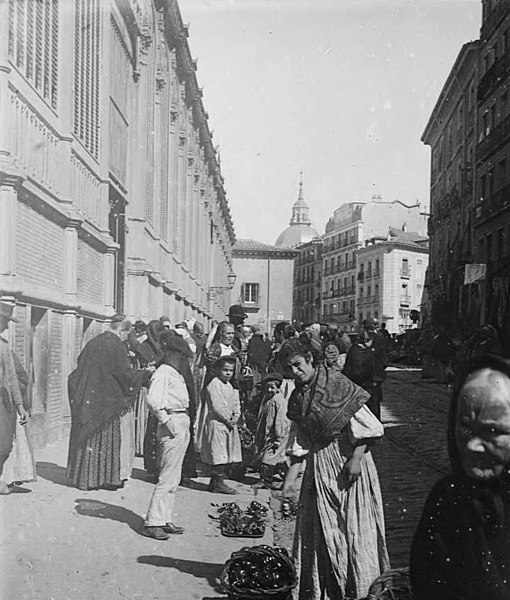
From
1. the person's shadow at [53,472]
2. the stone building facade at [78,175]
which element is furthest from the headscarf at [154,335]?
the person's shadow at [53,472]

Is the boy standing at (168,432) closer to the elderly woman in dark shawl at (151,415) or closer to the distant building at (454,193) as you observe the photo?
the elderly woman in dark shawl at (151,415)

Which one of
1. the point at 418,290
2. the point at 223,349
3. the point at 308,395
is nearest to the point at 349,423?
the point at 308,395

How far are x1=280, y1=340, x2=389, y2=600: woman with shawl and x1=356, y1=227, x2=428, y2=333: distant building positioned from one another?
57.7 meters

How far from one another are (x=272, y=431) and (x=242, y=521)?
1.76 metres

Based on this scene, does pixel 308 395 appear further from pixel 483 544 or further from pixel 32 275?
pixel 32 275

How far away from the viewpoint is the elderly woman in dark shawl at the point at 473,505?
6.51ft

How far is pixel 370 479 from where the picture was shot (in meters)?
4.19

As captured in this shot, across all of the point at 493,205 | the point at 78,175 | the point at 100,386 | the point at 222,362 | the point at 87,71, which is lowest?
the point at 100,386

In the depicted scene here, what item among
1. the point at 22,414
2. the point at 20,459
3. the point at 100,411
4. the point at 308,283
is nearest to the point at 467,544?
the point at 22,414

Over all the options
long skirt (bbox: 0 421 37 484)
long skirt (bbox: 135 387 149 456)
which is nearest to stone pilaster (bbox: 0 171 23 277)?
long skirt (bbox: 0 421 37 484)

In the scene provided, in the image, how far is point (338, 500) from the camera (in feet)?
13.6

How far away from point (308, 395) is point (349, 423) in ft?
0.85

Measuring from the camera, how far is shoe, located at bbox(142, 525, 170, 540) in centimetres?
572

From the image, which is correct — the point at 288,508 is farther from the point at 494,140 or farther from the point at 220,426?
the point at 494,140
